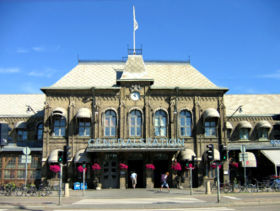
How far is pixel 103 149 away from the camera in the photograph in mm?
31109

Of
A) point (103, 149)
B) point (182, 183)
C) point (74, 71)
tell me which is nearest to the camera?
point (103, 149)

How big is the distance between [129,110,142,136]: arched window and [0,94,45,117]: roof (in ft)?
43.5

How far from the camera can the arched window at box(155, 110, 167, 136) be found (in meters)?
34.2

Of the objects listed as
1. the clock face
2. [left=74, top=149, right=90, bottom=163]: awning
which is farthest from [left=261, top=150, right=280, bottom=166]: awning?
[left=74, top=149, right=90, bottom=163]: awning

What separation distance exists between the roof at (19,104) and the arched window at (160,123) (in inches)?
617

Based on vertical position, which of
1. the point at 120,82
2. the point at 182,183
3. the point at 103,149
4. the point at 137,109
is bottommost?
the point at 182,183

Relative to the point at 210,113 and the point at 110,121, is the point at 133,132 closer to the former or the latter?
the point at 110,121

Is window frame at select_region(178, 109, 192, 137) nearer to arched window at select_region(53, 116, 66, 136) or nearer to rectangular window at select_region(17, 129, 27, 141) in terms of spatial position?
arched window at select_region(53, 116, 66, 136)

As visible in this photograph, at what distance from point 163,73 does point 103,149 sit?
1220cm

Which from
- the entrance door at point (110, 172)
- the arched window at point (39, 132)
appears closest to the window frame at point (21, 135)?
the arched window at point (39, 132)

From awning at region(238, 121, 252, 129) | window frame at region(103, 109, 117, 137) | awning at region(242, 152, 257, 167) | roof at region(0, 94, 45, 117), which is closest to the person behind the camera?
awning at region(242, 152, 257, 167)

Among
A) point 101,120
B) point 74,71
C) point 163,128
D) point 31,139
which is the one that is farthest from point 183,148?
point 31,139

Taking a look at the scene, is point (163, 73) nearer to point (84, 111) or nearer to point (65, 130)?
point (84, 111)

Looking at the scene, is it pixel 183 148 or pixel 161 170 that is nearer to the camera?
pixel 183 148
